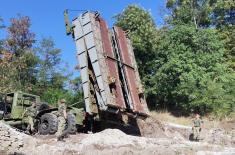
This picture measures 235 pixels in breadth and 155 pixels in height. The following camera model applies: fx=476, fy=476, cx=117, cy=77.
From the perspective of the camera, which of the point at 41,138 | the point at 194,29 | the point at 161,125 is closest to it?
the point at 41,138

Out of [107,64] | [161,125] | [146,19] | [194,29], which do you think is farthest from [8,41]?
[107,64]

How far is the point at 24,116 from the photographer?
16.4 metres

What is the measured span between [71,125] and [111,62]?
263cm

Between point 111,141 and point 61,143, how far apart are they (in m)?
1.45

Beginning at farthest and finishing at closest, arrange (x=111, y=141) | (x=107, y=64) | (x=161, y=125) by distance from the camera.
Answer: (x=161, y=125) < (x=107, y=64) < (x=111, y=141)

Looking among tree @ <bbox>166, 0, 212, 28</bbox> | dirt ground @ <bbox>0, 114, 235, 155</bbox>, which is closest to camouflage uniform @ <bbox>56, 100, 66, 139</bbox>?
dirt ground @ <bbox>0, 114, 235, 155</bbox>

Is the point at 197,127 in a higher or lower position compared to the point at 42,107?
lower

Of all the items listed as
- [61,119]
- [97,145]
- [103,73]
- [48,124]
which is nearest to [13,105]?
[48,124]

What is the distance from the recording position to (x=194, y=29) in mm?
26938

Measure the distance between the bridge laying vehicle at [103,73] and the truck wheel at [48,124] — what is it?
1.17 metres

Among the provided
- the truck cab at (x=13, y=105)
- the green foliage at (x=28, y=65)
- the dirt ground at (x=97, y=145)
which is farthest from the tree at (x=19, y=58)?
the dirt ground at (x=97, y=145)

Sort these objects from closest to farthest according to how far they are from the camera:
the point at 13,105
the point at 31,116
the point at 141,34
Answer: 1. the point at 31,116
2. the point at 13,105
3. the point at 141,34

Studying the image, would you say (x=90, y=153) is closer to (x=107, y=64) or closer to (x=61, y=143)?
(x=61, y=143)

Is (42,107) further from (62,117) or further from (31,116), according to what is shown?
(62,117)
